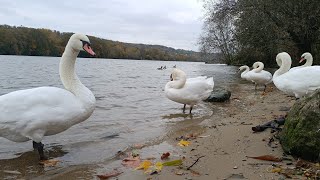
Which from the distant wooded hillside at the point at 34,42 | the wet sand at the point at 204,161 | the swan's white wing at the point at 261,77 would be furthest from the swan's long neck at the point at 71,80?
the distant wooded hillside at the point at 34,42

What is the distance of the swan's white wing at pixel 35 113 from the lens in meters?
5.20

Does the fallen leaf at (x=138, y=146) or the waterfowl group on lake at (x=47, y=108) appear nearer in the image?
the waterfowl group on lake at (x=47, y=108)

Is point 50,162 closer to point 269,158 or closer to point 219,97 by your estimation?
point 269,158

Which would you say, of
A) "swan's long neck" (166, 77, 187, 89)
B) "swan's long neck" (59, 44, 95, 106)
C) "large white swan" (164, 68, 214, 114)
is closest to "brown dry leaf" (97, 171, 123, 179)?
"swan's long neck" (59, 44, 95, 106)

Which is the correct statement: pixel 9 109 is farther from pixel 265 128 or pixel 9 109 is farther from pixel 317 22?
pixel 317 22

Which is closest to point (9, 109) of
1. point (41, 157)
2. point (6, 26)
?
point (41, 157)

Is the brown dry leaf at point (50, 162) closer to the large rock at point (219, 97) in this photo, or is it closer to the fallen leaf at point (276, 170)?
the fallen leaf at point (276, 170)

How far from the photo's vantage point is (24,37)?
67250mm

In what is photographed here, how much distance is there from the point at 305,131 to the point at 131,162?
230 cm

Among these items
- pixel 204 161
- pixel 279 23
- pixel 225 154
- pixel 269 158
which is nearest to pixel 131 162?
pixel 204 161

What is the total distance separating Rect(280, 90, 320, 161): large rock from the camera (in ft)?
13.3

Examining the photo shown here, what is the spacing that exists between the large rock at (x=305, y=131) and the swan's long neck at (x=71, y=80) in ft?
10.1

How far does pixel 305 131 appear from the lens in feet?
13.6

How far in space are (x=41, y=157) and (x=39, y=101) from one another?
89cm
